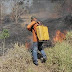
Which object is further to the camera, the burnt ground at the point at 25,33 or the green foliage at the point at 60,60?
the burnt ground at the point at 25,33

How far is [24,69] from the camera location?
4691 mm

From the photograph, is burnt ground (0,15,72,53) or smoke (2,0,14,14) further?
smoke (2,0,14,14)

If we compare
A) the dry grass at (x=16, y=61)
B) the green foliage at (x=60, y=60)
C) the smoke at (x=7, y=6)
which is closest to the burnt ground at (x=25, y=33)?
the green foliage at (x=60, y=60)

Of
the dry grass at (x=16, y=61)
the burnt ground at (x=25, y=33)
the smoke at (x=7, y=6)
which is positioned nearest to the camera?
the dry grass at (x=16, y=61)

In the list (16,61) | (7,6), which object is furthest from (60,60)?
(7,6)

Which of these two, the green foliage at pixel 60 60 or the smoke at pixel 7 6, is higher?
the smoke at pixel 7 6

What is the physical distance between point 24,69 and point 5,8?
586 inches

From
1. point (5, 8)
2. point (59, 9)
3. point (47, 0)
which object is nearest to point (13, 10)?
point (5, 8)

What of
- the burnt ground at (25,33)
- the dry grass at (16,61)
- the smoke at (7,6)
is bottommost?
the dry grass at (16,61)

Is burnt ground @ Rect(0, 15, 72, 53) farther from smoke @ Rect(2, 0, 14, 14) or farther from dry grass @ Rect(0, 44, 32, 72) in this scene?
smoke @ Rect(2, 0, 14, 14)

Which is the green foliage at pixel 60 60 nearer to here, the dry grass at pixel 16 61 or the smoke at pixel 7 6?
the dry grass at pixel 16 61

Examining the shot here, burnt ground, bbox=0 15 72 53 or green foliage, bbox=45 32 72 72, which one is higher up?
burnt ground, bbox=0 15 72 53

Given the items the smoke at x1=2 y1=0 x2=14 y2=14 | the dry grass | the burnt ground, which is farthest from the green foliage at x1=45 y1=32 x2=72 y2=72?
the smoke at x1=2 y1=0 x2=14 y2=14

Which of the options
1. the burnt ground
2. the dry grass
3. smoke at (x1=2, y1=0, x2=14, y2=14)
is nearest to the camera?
the dry grass
